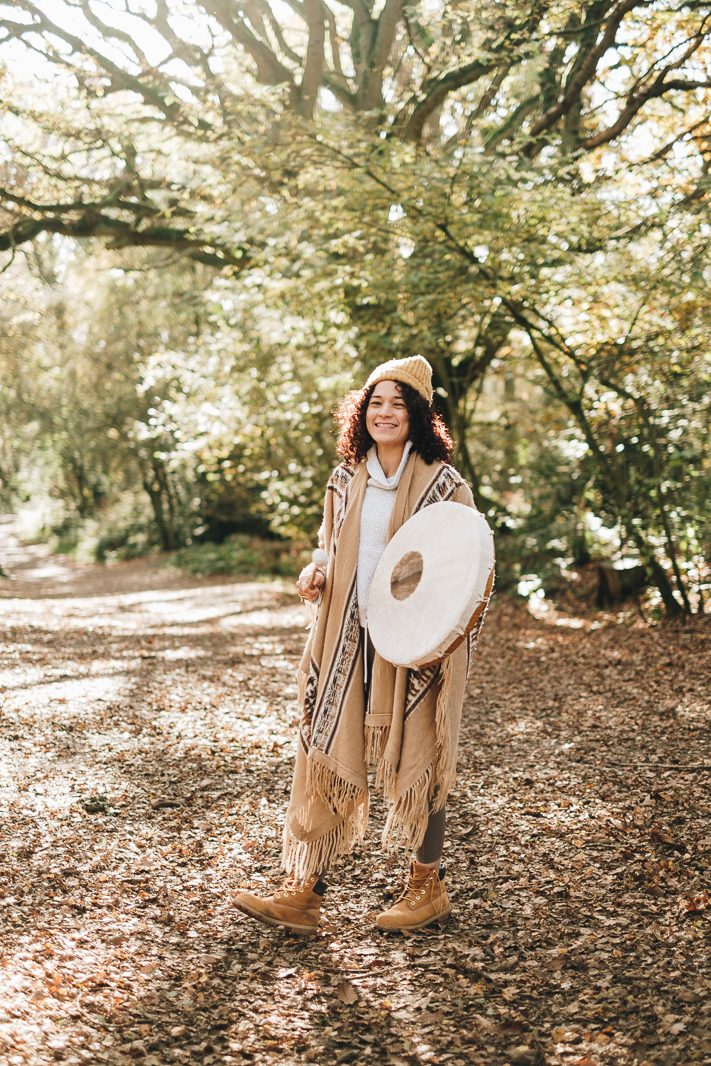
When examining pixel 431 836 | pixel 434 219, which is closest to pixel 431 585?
pixel 431 836

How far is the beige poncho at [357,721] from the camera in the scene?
2955mm

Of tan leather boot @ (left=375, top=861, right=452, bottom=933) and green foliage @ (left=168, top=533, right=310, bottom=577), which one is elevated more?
green foliage @ (left=168, top=533, right=310, bottom=577)

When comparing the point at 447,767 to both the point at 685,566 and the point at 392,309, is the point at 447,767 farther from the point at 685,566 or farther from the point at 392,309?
the point at 392,309

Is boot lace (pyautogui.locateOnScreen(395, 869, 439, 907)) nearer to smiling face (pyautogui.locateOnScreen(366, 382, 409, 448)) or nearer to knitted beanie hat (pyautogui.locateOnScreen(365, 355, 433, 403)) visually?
smiling face (pyautogui.locateOnScreen(366, 382, 409, 448))

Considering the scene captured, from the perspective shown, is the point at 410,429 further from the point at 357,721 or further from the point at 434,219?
the point at 434,219

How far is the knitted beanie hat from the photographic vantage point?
3.08 meters

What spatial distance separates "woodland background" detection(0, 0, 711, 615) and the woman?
14.0 ft

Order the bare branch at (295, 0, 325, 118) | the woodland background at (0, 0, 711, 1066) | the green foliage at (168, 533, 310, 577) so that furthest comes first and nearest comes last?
the green foliage at (168, 533, 310, 577) → the bare branch at (295, 0, 325, 118) → the woodland background at (0, 0, 711, 1066)

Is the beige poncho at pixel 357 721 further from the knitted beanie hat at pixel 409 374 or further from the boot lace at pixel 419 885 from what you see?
the knitted beanie hat at pixel 409 374

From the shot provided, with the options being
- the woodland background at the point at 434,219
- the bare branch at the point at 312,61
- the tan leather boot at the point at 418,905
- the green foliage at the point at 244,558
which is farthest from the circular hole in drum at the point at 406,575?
the green foliage at the point at 244,558

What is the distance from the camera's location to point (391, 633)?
9.39ft

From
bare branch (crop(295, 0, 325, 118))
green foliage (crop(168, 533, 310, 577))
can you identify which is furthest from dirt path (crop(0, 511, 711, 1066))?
green foliage (crop(168, 533, 310, 577))

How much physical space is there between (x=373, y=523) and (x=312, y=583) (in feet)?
0.97

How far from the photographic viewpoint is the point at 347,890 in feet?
11.3
